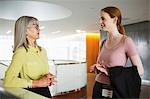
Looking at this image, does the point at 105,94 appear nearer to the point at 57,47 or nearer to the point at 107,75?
the point at 107,75

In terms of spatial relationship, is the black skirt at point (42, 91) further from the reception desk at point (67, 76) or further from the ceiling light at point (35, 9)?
the ceiling light at point (35, 9)

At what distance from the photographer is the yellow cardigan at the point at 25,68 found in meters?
0.87

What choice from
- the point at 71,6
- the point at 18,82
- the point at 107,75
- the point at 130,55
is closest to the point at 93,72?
the point at 107,75

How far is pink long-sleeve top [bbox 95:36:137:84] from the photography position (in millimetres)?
864

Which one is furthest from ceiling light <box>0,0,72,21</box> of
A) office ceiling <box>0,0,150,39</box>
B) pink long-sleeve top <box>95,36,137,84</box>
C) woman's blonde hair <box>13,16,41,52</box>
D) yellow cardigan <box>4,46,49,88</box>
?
pink long-sleeve top <box>95,36,137,84</box>

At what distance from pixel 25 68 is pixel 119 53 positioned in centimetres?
42

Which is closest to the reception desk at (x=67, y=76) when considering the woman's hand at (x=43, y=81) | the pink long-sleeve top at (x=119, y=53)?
the woman's hand at (x=43, y=81)

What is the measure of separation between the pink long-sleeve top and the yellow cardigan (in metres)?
0.29

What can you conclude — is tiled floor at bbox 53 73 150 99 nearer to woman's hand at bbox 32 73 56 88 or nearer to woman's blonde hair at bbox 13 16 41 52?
woman's hand at bbox 32 73 56 88

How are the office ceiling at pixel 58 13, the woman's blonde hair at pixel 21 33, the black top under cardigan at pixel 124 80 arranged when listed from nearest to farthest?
1. the black top under cardigan at pixel 124 80
2. the woman's blonde hair at pixel 21 33
3. the office ceiling at pixel 58 13

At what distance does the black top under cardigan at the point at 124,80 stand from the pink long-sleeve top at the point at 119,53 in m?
0.03

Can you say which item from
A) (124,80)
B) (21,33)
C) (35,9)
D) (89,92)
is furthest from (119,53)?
(35,9)

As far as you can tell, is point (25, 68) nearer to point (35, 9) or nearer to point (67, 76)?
point (35, 9)

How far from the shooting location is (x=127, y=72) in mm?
843
